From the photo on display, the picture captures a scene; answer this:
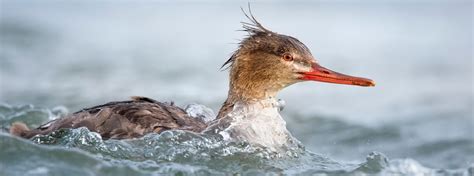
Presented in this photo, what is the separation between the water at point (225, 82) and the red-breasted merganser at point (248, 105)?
0.18 metres

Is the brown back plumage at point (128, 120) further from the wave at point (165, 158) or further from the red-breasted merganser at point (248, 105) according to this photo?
the wave at point (165, 158)

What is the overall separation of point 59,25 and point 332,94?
7.68 metres

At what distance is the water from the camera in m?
7.20

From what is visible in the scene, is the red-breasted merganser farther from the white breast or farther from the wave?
the wave

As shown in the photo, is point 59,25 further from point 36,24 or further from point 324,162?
point 324,162

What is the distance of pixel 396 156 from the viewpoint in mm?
10203

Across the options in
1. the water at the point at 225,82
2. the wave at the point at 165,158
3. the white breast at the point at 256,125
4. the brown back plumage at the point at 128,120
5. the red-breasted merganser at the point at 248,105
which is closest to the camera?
the wave at the point at 165,158

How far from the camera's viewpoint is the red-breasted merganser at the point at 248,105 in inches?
293

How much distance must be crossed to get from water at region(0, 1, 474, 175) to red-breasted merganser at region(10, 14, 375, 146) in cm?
18

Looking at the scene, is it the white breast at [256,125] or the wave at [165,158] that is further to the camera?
the white breast at [256,125]

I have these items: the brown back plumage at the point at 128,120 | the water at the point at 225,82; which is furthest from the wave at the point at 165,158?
the brown back plumage at the point at 128,120

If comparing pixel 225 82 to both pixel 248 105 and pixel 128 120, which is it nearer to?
pixel 248 105

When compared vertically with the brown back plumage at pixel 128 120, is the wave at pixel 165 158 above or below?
below

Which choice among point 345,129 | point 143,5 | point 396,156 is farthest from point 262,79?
point 143,5
